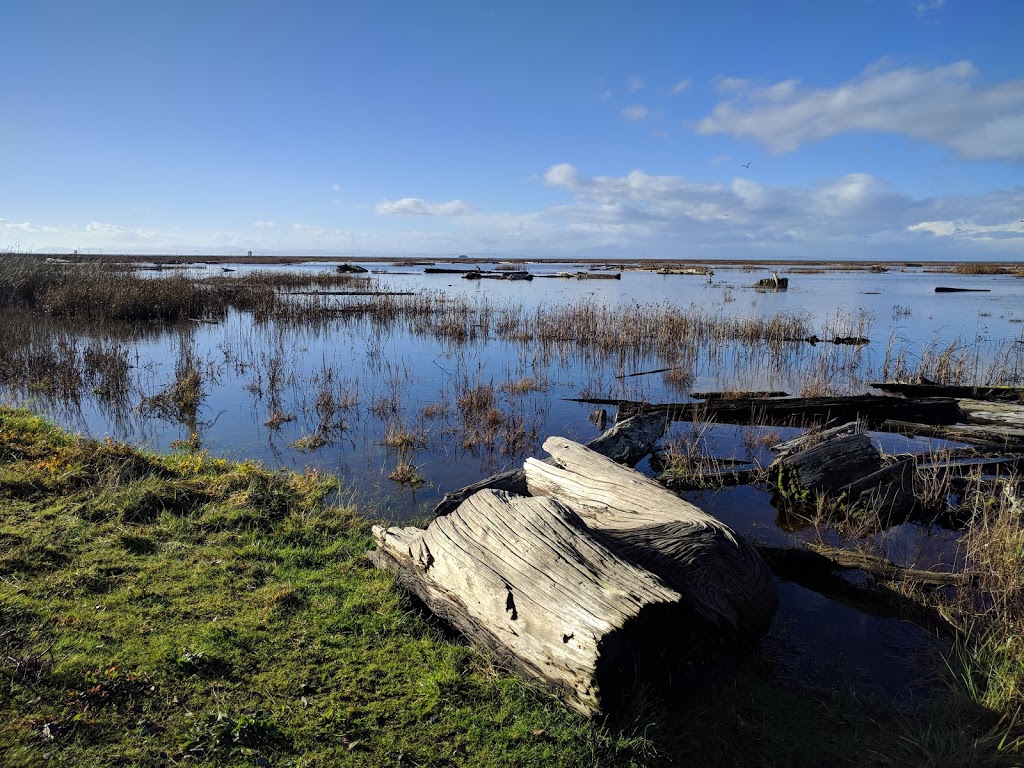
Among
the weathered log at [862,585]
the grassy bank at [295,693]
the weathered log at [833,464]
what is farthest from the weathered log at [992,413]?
the grassy bank at [295,693]

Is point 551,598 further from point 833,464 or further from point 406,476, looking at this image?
point 833,464

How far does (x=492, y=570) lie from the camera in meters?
4.26

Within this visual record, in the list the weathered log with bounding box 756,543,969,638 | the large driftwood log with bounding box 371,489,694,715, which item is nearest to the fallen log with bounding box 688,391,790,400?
the weathered log with bounding box 756,543,969,638

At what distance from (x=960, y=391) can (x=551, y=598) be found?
1229 centimetres

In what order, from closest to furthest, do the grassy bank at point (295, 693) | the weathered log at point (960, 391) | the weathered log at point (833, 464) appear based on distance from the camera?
1. the grassy bank at point (295, 693)
2. the weathered log at point (833, 464)
3. the weathered log at point (960, 391)

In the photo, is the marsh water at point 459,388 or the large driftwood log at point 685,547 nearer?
the large driftwood log at point 685,547

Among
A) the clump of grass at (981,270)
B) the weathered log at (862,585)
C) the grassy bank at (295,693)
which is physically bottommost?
the weathered log at (862,585)

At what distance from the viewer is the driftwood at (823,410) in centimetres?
1145

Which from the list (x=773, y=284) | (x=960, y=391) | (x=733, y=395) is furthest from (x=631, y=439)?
(x=773, y=284)

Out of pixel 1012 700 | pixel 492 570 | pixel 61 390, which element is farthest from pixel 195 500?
pixel 61 390

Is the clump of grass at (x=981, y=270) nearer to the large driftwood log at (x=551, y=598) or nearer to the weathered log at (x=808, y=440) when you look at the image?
the weathered log at (x=808, y=440)

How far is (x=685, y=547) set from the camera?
4.75m

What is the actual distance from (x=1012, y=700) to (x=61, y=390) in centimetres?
1575

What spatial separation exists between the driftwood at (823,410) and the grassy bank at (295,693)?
7384 mm
